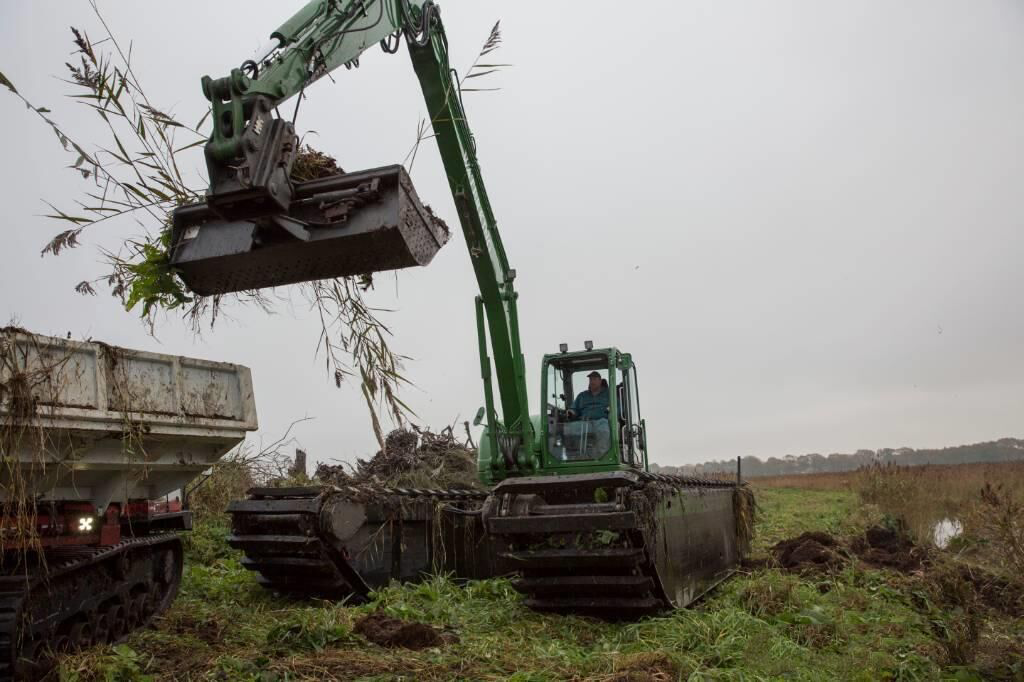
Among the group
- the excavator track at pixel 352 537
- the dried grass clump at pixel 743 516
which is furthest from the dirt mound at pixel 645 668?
the dried grass clump at pixel 743 516

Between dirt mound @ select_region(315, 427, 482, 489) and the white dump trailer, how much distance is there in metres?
3.10

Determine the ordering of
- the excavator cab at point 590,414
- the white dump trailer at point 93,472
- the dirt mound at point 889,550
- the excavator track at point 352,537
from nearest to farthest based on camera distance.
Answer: the white dump trailer at point 93,472 → the excavator track at point 352,537 → the excavator cab at point 590,414 → the dirt mound at point 889,550

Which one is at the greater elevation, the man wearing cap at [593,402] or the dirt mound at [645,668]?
→ the man wearing cap at [593,402]

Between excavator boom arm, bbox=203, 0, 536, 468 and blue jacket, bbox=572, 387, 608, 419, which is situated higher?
excavator boom arm, bbox=203, 0, 536, 468

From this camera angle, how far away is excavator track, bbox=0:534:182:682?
17.6ft

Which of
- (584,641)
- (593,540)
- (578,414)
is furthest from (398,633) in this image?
(578,414)

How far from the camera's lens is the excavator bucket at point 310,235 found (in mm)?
4941

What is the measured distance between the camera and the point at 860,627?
Answer: 656cm

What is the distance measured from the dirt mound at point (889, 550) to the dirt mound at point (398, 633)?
5.66 metres

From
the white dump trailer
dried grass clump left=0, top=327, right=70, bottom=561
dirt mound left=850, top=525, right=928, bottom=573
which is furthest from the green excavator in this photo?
dirt mound left=850, top=525, right=928, bottom=573

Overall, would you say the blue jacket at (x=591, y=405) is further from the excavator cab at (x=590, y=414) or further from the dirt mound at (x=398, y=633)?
the dirt mound at (x=398, y=633)

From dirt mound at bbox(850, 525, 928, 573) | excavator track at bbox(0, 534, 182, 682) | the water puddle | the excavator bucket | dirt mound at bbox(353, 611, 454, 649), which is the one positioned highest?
the excavator bucket

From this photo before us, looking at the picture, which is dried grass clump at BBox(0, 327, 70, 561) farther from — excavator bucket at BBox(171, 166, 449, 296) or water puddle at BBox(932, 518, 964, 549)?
water puddle at BBox(932, 518, 964, 549)

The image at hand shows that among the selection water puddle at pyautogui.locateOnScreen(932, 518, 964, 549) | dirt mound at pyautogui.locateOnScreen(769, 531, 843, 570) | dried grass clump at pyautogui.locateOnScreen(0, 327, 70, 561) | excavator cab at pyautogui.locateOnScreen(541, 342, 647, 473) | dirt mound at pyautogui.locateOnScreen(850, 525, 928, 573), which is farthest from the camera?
water puddle at pyautogui.locateOnScreen(932, 518, 964, 549)
